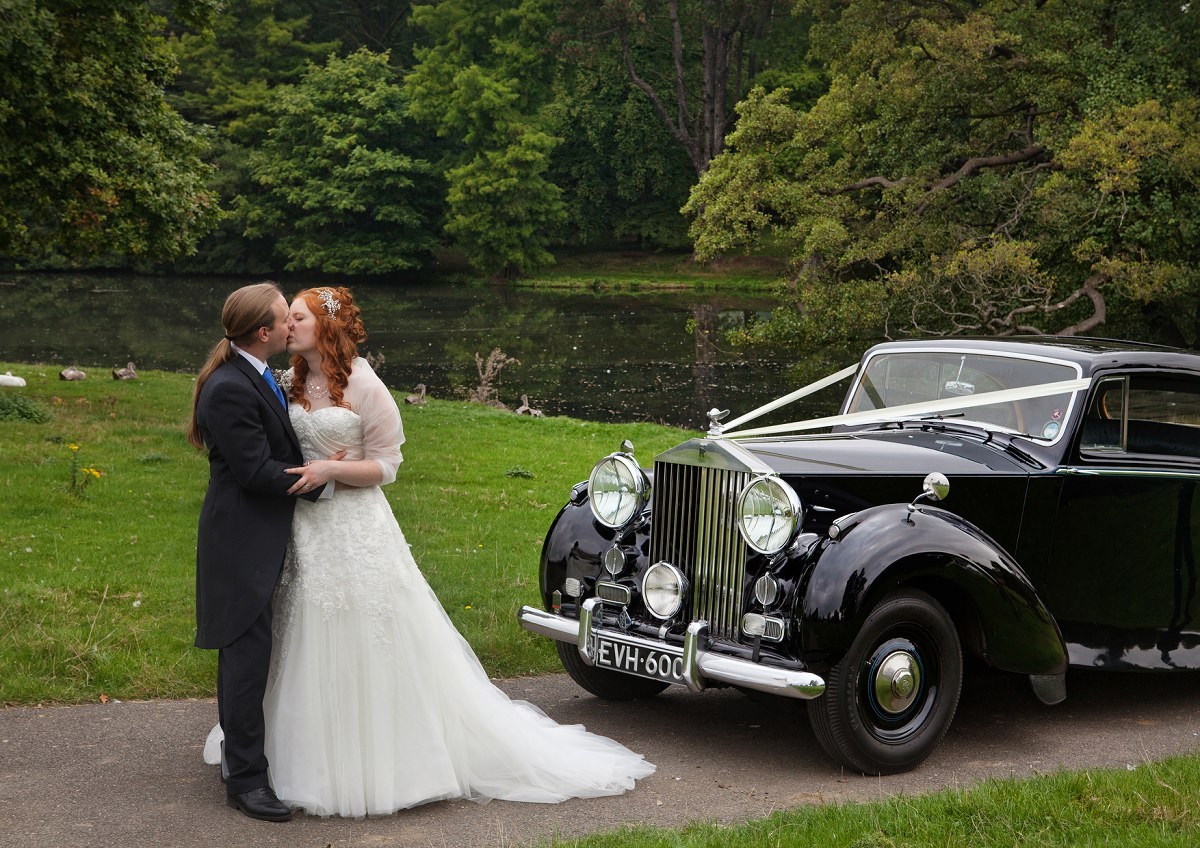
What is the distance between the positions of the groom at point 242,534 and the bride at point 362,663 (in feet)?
0.41

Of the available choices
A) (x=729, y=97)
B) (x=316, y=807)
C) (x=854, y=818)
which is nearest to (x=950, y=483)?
(x=854, y=818)

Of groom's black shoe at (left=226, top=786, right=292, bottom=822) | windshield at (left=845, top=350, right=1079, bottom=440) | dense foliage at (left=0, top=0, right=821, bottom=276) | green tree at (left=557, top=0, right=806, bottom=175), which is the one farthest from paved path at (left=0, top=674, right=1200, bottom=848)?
green tree at (left=557, top=0, right=806, bottom=175)

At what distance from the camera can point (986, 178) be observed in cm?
2197

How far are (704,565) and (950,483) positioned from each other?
4.12ft

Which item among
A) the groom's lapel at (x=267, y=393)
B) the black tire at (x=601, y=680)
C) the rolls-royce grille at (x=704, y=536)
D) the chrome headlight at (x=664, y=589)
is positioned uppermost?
the groom's lapel at (x=267, y=393)

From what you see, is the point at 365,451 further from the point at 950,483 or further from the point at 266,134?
the point at 266,134

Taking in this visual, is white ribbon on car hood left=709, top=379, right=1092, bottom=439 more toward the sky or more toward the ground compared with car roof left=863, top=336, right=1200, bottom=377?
more toward the ground

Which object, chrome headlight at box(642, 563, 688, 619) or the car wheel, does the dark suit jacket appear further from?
the car wheel

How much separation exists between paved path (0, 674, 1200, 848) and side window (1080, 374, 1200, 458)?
55.1 inches

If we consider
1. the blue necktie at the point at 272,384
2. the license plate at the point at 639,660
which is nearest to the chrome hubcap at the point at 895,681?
the license plate at the point at 639,660

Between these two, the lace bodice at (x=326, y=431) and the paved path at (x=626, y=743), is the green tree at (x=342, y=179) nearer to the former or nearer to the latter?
the paved path at (x=626, y=743)

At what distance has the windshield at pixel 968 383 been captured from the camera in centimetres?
653

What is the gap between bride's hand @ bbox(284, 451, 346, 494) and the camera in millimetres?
4816

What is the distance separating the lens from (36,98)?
49.5 feet
